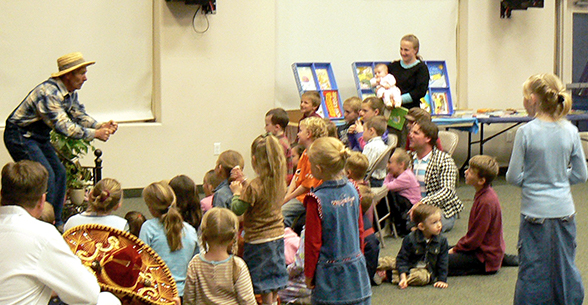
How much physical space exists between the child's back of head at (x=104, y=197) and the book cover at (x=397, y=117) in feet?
11.7

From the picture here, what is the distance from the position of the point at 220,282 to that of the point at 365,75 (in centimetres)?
503

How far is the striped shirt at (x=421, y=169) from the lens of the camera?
18.0 feet

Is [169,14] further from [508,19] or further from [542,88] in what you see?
[542,88]

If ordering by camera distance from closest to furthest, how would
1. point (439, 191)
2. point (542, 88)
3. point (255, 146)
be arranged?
1. point (542, 88)
2. point (255, 146)
3. point (439, 191)

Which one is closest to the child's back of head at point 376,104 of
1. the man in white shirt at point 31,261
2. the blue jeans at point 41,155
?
the blue jeans at point 41,155

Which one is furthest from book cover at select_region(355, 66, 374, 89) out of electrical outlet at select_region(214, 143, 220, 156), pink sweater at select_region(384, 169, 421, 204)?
pink sweater at select_region(384, 169, 421, 204)

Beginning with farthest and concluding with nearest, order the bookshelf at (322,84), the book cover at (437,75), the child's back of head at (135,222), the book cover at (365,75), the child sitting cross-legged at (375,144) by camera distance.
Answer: the book cover at (437,75), the book cover at (365,75), the bookshelf at (322,84), the child sitting cross-legged at (375,144), the child's back of head at (135,222)

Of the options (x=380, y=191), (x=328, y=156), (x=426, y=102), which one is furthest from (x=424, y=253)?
(x=426, y=102)

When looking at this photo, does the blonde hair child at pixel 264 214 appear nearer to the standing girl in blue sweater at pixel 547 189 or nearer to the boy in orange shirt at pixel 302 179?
the boy in orange shirt at pixel 302 179

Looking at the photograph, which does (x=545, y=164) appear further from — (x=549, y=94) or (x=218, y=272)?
(x=218, y=272)

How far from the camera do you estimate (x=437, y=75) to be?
330 inches

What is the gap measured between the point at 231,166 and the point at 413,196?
6.01ft

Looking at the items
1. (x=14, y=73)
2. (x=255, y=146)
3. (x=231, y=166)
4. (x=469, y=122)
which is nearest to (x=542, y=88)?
(x=255, y=146)

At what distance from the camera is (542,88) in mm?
3137
